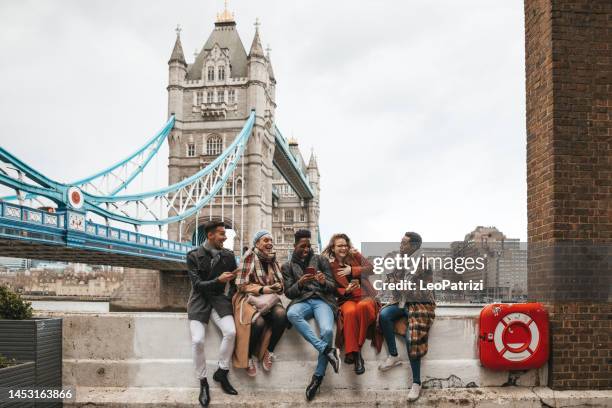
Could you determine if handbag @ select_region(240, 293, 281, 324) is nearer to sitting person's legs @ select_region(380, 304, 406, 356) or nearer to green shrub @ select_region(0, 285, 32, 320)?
sitting person's legs @ select_region(380, 304, 406, 356)

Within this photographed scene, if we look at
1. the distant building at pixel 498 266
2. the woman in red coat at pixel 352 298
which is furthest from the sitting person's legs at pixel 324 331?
the distant building at pixel 498 266

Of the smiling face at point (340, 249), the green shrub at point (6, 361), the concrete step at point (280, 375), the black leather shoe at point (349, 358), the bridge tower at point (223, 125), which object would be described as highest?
the bridge tower at point (223, 125)

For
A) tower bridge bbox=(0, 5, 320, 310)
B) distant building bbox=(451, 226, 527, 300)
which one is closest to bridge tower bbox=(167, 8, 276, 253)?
tower bridge bbox=(0, 5, 320, 310)

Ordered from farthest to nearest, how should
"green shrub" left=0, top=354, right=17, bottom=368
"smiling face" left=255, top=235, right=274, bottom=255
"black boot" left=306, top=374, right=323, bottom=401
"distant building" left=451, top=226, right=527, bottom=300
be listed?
"distant building" left=451, top=226, right=527, bottom=300 → "smiling face" left=255, top=235, right=274, bottom=255 → "black boot" left=306, top=374, right=323, bottom=401 → "green shrub" left=0, top=354, right=17, bottom=368

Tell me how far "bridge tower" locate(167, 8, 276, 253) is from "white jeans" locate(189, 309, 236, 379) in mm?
42615

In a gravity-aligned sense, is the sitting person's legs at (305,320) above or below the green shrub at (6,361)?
above

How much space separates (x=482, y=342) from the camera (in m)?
4.44

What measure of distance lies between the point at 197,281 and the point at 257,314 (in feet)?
1.41

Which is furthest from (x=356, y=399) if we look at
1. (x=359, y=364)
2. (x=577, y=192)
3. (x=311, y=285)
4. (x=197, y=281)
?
(x=577, y=192)

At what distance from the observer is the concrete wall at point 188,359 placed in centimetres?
439

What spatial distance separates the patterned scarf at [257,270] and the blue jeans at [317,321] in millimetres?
249

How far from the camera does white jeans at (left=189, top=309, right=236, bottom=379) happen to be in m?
4.24

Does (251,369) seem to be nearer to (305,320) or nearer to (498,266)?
(305,320)

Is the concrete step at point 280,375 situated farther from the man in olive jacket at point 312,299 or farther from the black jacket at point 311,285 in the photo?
the black jacket at point 311,285
